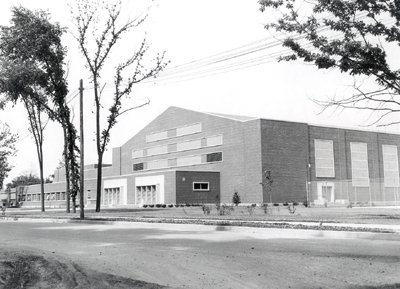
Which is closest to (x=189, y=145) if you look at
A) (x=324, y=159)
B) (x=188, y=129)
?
(x=188, y=129)

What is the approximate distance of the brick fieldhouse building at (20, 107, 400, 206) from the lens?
58125mm

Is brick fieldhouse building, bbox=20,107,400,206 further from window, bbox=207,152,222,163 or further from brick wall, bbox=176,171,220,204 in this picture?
brick wall, bbox=176,171,220,204

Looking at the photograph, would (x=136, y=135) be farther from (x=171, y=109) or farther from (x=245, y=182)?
(x=245, y=182)

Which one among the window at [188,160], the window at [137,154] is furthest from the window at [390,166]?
the window at [137,154]

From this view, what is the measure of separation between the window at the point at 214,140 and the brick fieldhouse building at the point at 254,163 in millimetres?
135

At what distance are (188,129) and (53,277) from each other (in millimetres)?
59752

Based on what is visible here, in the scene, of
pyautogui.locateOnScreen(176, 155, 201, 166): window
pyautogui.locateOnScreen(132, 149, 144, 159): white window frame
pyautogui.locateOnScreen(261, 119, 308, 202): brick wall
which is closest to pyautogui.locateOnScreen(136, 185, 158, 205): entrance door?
pyautogui.locateOnScreen(176, 155, 201, 166): window

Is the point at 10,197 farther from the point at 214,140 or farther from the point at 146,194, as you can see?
the point at 214,140

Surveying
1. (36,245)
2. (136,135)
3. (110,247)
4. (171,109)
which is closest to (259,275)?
(110,247)

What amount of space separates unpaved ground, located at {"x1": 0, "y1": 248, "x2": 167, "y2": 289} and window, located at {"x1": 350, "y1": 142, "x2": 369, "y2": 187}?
61.8 m

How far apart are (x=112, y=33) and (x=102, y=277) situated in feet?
114

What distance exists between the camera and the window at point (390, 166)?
70.7 m

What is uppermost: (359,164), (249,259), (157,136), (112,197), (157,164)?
(157,136)

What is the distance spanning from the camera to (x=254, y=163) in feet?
189
